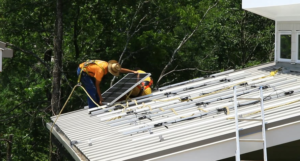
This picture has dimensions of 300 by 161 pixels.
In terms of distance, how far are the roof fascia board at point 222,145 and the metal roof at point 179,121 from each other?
0.02 meters

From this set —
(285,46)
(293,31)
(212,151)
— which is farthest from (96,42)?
(212,151)

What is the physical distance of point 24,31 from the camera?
23.7m

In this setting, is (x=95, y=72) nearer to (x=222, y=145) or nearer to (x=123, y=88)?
(x=123, y=88)

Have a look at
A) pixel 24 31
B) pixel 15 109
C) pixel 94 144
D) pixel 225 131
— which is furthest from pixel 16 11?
pixel 225 131

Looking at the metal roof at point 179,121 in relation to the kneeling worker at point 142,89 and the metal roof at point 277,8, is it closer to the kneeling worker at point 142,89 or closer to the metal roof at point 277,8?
the kneeling worker at point 142,89

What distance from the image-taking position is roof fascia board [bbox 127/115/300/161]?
8.20m

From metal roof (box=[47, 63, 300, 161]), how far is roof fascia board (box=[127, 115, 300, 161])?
2 centimetres

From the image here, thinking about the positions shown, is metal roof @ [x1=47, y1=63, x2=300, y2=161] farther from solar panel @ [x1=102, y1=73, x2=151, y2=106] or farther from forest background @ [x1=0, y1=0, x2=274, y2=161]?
forest background @ [x1=0, y1=0, x2=274, y2=161]

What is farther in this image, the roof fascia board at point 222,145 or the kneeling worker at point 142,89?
the kneeling worker at point 142,89

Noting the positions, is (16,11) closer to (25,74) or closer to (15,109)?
(25,74)

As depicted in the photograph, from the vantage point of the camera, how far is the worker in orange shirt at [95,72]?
45.0 feet

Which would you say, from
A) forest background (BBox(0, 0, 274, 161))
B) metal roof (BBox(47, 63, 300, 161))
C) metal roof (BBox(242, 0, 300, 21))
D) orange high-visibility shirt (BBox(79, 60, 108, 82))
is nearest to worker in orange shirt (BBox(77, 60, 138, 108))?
orange high-visibility shirt (BBox(79, 60, 108, 82))

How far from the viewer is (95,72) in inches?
544

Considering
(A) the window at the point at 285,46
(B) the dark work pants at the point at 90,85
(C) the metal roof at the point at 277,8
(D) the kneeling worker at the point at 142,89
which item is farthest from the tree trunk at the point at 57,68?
(A) the window at the point at 285,46
